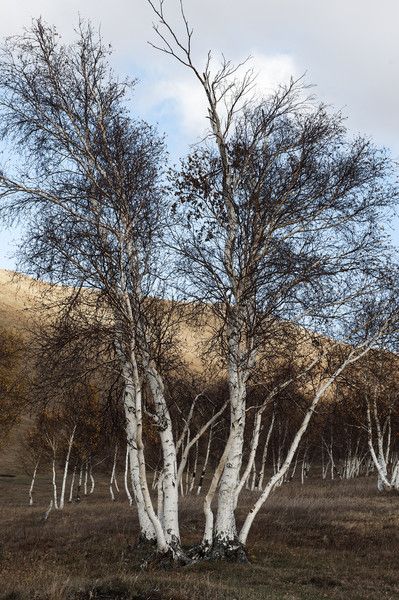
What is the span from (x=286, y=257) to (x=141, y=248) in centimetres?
343

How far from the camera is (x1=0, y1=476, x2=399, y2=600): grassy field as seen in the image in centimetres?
833

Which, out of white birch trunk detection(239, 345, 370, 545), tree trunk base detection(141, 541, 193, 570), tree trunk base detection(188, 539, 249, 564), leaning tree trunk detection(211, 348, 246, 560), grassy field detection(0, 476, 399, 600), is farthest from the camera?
white birch trunk detection(239, 345, 370, 545)

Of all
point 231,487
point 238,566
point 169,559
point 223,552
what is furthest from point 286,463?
point 169,559

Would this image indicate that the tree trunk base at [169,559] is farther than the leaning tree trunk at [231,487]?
No

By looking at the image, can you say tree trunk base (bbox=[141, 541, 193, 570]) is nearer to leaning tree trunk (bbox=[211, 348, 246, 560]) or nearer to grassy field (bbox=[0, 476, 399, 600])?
grassy field (bbox=[0, 476, 399, 600])

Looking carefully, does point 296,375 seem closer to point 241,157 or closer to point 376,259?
point 376,259

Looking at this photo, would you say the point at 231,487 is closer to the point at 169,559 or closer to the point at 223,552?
the point at 223,552

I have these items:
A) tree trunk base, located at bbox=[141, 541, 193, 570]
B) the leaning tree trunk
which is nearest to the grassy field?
tree trunk base, located at bbox=[141, 541, 193, 570]

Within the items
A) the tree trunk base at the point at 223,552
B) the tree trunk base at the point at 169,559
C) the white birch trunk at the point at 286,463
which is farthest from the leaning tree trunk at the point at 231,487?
the tree trunk base at the point at 169,559

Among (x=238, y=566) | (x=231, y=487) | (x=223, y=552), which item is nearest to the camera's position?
(x=238, y=566)

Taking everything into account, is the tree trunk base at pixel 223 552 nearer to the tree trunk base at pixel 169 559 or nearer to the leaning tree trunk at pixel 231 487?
the leaning tree trunk at pixel 231 487

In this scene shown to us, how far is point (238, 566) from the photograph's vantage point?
11.2m

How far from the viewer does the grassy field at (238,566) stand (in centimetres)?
833

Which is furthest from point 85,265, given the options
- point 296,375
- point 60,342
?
point 296,375
